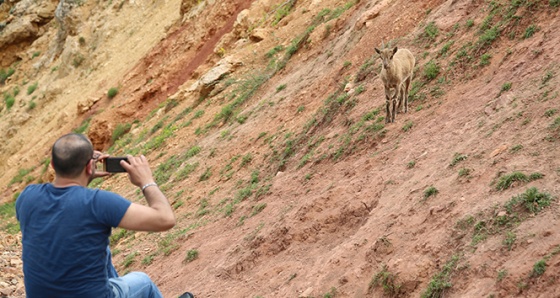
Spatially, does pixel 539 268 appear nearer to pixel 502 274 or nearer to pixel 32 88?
pixel 502 274

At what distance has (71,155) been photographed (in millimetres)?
4512

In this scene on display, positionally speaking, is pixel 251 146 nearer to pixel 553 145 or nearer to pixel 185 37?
pixel 553 145

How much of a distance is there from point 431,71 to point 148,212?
8.26 meters

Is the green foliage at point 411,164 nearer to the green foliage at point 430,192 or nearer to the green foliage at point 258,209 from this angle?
the green foliage at point 430,192

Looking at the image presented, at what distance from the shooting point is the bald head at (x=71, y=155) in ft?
14.8

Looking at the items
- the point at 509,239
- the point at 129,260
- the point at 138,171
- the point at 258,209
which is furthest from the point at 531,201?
the point at 129,260

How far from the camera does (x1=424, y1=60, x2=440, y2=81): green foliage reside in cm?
1187

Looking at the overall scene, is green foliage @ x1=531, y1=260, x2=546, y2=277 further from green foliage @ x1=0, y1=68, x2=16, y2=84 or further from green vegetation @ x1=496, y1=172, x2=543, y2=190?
green foliage @ x1=0, y1=68, x2=16, y2=84

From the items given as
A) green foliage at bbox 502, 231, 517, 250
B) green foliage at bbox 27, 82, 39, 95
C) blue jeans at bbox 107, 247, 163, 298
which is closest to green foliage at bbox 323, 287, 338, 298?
green foliage at bbox 502, 231, 517, 250

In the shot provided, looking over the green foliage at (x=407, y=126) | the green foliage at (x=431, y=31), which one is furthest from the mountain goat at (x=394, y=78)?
the green foliage at (x=431, y=31)

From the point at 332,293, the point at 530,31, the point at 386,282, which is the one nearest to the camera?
the point at 386,282

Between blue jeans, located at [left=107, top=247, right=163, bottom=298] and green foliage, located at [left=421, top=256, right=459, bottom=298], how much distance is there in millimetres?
2250

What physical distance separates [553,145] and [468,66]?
177 inches

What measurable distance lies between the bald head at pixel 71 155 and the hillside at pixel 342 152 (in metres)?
3.08
